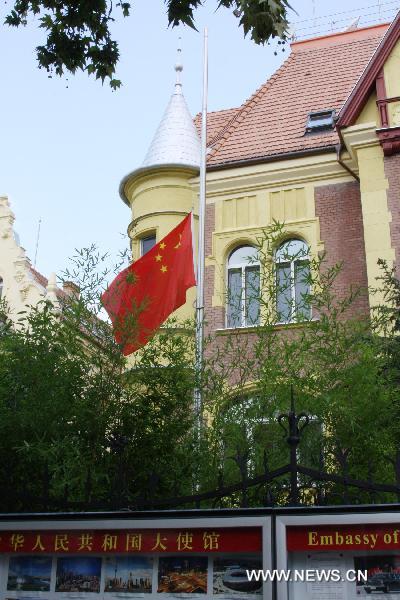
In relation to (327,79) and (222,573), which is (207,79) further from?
(222,573)

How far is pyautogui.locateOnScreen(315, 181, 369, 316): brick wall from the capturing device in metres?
14.1

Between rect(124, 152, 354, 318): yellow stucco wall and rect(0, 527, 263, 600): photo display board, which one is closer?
rect(0, 527, 263, 600): photo display board

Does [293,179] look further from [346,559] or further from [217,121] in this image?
[346,559]

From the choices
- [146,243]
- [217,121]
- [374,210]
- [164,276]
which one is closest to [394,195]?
[374,210]

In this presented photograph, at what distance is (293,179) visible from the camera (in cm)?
1555

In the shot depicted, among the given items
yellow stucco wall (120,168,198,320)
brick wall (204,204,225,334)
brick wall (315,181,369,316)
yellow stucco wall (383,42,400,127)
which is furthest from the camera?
yellow stucco wall (120,168,198,320)

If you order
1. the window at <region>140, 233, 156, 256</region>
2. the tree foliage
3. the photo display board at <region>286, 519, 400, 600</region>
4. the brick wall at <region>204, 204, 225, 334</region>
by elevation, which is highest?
the window at <region>140, 233, 156, 256</region>

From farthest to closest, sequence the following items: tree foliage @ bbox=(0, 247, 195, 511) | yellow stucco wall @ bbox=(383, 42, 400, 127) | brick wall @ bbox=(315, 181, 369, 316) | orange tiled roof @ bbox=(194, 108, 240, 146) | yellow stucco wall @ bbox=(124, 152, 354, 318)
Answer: orange tiled roof @ bbox=(194, 108, 240, 146) → yellow stucco wall @ bbox=(124, 152, 354, 318) → yellow stucco wall @ bbox=(383, 42, 400, 127) → brick wall @ bbox=(315, 181, 369, 316) → tree foliage @ bbox=(0, 247, 195, 511)

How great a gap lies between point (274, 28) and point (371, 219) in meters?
7.87

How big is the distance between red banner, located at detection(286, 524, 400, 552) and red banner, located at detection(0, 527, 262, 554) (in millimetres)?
220

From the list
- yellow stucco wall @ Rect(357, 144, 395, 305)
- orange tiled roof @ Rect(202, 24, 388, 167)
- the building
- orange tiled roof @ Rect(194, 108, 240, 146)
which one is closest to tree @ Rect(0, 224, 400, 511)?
the building

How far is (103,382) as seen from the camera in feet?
21.8

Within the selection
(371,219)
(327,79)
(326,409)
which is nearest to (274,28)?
(326,409)

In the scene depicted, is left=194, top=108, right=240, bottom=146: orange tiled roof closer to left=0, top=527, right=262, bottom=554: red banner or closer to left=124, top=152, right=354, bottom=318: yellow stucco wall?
left=124, top=152, right=354, bottom=318: yellow stucco wall
